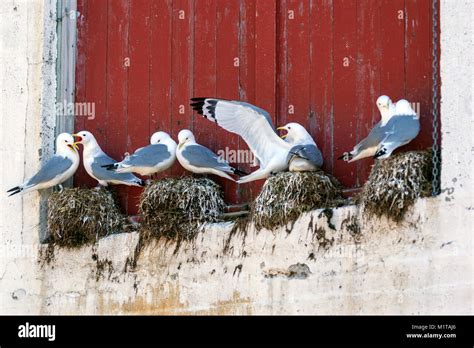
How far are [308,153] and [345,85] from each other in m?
0.66

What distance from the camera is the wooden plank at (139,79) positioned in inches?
525

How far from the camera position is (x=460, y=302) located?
11.1 metres

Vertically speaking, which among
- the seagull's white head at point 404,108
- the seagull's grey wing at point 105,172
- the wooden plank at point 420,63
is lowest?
the seagull's grey wing at point 105,172

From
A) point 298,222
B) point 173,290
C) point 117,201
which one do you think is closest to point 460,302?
point 298,222

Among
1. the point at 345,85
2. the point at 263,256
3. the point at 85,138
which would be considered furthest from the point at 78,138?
the point at 345,85

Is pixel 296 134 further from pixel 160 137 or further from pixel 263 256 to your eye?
pixel 160 137

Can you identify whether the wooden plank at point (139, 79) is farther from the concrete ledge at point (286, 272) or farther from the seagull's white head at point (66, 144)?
the concrete ledge at point (286, 272)

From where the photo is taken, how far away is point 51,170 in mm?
13031

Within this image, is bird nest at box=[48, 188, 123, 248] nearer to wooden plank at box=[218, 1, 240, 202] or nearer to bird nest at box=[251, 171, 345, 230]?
wooden plank at box=[218, 1, 240, 202]

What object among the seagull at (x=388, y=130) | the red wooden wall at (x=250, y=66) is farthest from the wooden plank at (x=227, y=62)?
the seagull at (x=388, y=130)

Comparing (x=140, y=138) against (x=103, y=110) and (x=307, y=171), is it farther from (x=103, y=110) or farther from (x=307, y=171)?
(x=307, y=171)

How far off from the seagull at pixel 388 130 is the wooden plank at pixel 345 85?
1.03 ft

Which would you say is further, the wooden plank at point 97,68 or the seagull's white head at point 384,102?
the wooden plank at point 97,68

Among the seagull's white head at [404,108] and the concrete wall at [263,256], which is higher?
the seagull's white head at [404,108]
